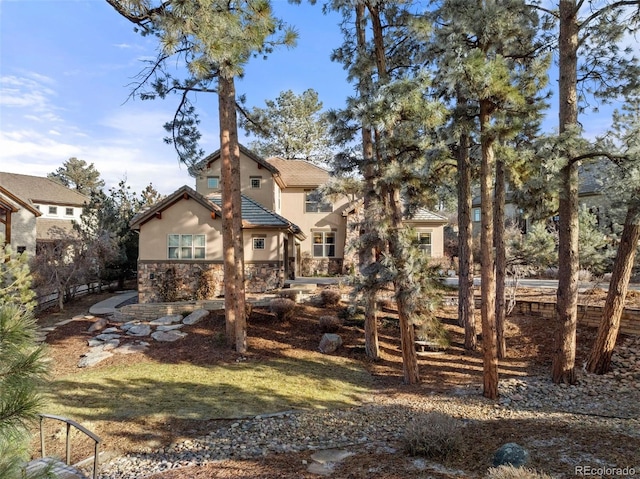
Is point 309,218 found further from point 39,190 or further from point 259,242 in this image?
point 39,190

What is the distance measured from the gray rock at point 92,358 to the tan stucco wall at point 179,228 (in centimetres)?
619

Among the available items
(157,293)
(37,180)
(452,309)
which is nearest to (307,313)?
(452,309)

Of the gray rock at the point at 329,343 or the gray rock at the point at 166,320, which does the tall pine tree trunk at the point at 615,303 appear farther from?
the gray rock at the point at 166,320

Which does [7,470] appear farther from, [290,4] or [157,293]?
[157,293]

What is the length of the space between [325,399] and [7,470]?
6708 millimetres

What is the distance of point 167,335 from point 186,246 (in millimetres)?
5324

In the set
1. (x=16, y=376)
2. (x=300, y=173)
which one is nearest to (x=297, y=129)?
(x=300, y=173)

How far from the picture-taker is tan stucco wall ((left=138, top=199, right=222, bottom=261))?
16.9 m

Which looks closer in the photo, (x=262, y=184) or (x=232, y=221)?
(x=232, y=221)

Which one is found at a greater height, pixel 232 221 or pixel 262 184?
pixel 262 184

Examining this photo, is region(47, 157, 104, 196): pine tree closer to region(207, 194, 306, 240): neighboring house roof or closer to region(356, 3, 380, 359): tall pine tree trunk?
region(207, 194, 306, 240): neighboring house roof

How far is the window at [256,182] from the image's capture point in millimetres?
21609

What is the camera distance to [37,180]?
106 ft

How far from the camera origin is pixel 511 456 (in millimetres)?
4953
